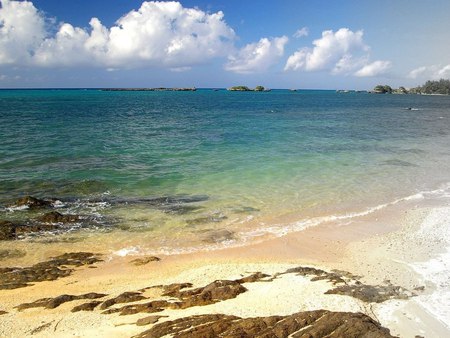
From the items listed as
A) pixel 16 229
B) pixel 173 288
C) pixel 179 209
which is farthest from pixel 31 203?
pixel 173 288

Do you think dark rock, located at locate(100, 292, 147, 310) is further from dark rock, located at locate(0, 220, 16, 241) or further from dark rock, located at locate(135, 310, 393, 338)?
dark rock, located at locate(0, 220, 16, 241)

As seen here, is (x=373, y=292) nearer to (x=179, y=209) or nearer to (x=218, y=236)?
(x=218, y=236)

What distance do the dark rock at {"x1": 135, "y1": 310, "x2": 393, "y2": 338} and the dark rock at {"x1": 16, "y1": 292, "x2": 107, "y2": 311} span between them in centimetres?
→ 292

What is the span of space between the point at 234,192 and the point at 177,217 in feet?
16.7

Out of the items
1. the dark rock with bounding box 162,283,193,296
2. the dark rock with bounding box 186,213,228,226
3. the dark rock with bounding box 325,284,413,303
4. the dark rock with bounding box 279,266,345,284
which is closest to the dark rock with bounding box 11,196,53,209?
the dark rock with bounding box 186,213,228,226

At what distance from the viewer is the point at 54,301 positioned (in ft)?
34.2

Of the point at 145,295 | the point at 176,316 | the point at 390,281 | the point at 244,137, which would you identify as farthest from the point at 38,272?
the point at 244,137

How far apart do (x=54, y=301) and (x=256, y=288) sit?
19.7ft

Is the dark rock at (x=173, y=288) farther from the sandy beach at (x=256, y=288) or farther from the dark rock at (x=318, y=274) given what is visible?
the dark rock at (x=318, y=274)

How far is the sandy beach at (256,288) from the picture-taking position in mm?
9305

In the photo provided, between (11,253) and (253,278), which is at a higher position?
(253,278)

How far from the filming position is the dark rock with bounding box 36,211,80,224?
54.5 feet

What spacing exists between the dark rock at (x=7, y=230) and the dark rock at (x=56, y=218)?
1.17m

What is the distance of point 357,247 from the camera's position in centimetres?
1444
